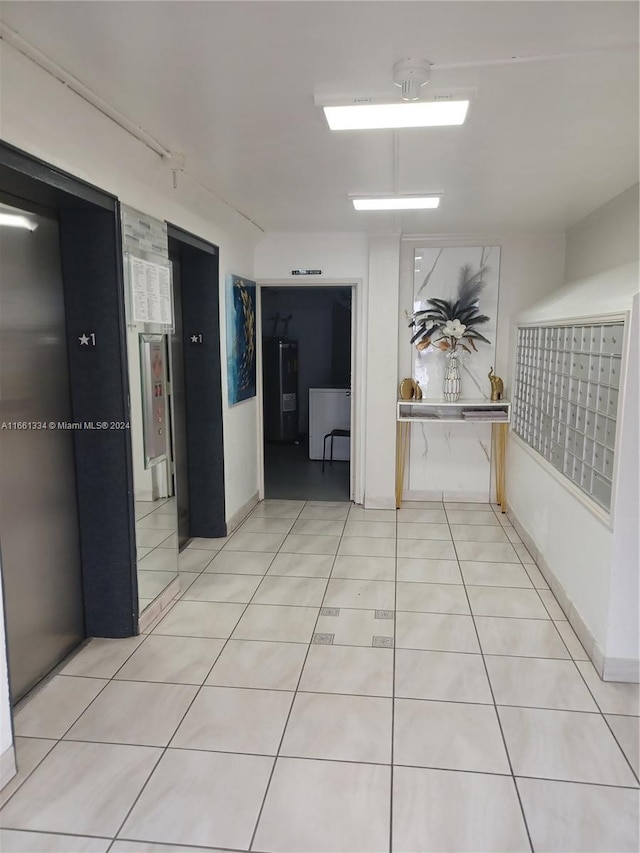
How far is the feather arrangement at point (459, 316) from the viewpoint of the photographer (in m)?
5.32

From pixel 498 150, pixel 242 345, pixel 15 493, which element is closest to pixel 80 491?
pixel 15 493

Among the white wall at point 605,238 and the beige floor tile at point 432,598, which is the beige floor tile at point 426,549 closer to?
the beige floor tile at point 432,598

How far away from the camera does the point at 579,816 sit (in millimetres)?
1957

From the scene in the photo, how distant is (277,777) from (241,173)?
3047mm

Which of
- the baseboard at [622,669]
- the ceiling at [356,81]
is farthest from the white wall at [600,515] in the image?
the ceiling at [356,81]

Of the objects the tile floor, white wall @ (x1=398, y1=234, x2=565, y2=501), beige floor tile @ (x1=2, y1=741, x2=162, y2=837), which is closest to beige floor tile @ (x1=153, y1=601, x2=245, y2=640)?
the tile floor

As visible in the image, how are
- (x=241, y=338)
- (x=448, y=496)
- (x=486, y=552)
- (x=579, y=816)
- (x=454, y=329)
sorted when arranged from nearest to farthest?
(x=579, y=816), (x=486, y=552), (x=241, y=338), (x=454, y=329), (x=448, y=496)

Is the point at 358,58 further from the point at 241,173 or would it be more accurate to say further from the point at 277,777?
the point at 277,777

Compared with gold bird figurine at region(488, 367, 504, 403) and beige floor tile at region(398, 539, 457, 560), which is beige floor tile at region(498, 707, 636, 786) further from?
gold bird figurine at region(488, 367, 504, 403)

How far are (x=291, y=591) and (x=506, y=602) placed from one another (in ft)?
4.35

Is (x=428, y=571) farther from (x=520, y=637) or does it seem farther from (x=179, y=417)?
(x=179, y=417)

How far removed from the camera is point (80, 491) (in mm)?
2959

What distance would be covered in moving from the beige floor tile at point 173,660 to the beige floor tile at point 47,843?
86cm

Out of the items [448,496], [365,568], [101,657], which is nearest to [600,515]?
[365,568]
